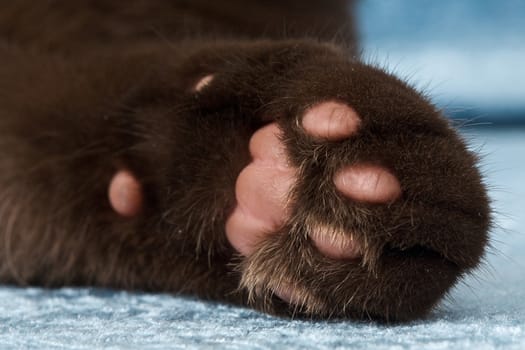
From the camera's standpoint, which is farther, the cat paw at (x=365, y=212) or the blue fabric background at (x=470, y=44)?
the blue fabric background at (x=470, y=44)

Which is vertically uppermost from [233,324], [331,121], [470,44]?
[470,44]

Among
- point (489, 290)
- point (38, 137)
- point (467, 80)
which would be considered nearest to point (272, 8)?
point (38, 137)

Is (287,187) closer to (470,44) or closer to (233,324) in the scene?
(233,324)

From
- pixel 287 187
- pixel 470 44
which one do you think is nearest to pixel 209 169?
pixel 287 187

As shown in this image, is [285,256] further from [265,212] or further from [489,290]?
[489,290]

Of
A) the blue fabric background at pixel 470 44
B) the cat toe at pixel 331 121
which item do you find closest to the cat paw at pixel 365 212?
the cat toe at pixel 331 121

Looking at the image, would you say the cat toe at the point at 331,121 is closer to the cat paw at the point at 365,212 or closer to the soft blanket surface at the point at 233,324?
the cat paw at the point at 365,212
